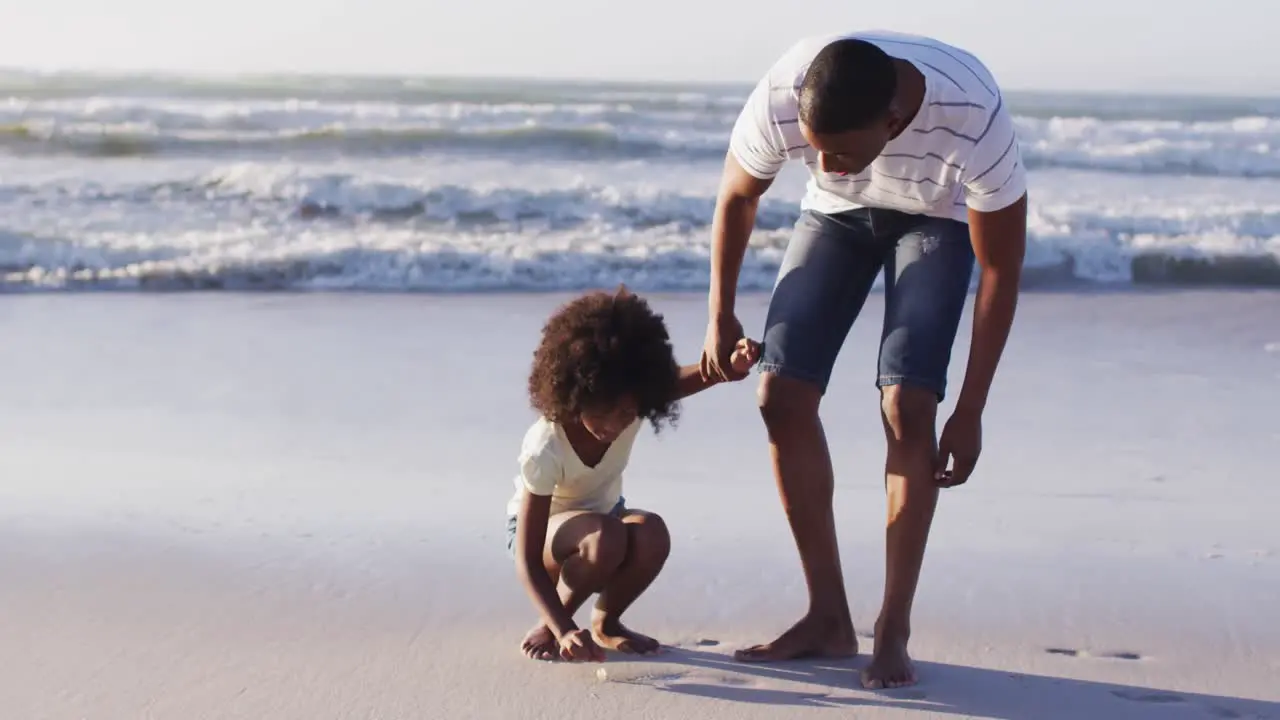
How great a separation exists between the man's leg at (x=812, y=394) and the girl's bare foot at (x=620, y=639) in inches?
6.8

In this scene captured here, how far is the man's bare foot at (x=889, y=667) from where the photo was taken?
2584 millimetres

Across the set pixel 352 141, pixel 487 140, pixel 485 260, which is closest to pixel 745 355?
pixel 485 260

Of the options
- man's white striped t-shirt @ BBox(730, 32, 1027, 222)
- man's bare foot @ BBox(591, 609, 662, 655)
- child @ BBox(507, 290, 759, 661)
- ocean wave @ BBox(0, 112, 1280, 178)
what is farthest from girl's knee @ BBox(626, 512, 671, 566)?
ocean wave @ BBox(0, 112, 1280, 178)

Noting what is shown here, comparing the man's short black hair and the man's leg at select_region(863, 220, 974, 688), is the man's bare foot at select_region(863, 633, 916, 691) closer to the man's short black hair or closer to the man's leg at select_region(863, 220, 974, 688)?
the man's leg at select_region(863, 220, 974, 688)

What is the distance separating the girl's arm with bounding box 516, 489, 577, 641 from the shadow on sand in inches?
5.7

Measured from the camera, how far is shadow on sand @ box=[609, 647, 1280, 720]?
2.52 meters

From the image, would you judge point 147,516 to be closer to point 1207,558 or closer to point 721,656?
point 721,656

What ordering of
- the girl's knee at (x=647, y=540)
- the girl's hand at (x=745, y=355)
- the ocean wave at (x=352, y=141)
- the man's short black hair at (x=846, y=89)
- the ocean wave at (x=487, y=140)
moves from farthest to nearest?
1. the ocean wave at (x=487, y=140)
2. the ocean wave at (x=352, y=141)
3. the girl's knee at (x=647, y=540)
4. the girl's hand at (x=745, y=355)
5. the man's short black hair at (x=846, y=89)

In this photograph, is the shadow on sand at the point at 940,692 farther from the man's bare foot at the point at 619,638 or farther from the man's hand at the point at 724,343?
the man's hand at the point at 724,343

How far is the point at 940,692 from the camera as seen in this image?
2.60 metres

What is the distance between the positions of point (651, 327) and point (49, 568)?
1451 mm

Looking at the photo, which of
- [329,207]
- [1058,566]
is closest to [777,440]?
[1058,566]

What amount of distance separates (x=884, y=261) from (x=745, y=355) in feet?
1.18

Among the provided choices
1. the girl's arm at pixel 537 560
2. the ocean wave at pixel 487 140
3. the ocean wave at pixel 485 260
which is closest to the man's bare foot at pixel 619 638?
the girl's arm at pixel 537 560
